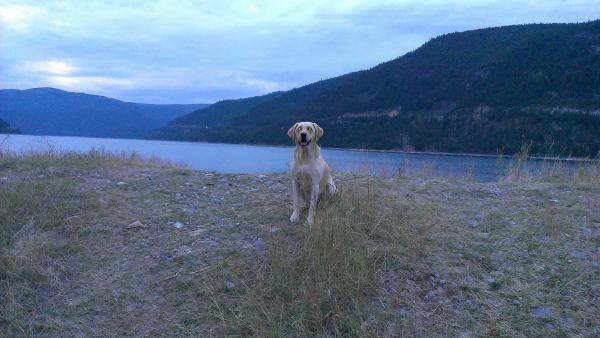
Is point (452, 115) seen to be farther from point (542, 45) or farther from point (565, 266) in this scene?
point (565, 266)

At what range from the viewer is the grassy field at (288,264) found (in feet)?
11.3

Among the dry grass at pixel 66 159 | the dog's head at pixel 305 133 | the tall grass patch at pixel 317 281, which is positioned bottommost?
the tall grass patch at pixel 317 281

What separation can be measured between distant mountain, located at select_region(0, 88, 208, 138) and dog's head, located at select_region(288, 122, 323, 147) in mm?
72545

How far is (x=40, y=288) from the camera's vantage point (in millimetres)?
3904

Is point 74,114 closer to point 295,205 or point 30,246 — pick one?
point 30,246

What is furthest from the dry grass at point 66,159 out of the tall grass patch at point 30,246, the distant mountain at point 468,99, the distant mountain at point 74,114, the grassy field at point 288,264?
the distant mountain at point 74,114

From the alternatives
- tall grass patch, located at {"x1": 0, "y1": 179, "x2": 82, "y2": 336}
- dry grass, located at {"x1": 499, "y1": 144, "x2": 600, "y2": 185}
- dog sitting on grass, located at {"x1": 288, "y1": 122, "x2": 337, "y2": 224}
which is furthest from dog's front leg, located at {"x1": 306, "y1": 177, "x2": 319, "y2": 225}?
dry grass, located at {"x1": 499, "y1": 144, "x2": 600, "y2": 185}

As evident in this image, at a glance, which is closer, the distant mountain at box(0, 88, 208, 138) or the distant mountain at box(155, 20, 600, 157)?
the distant mountain at box(155, 20, 600, 157)

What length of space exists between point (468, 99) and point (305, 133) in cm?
6298

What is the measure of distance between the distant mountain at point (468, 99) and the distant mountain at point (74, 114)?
19836mm

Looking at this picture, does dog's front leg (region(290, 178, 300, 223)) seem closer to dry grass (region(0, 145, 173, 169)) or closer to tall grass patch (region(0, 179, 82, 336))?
tall grass patch (region(0, 179, 82, 336))

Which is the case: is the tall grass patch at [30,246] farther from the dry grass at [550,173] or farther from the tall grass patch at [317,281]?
the dry grass at [550,173]

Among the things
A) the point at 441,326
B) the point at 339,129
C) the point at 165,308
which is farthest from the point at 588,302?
the point at 339,129

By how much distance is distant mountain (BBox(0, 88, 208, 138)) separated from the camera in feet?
265
